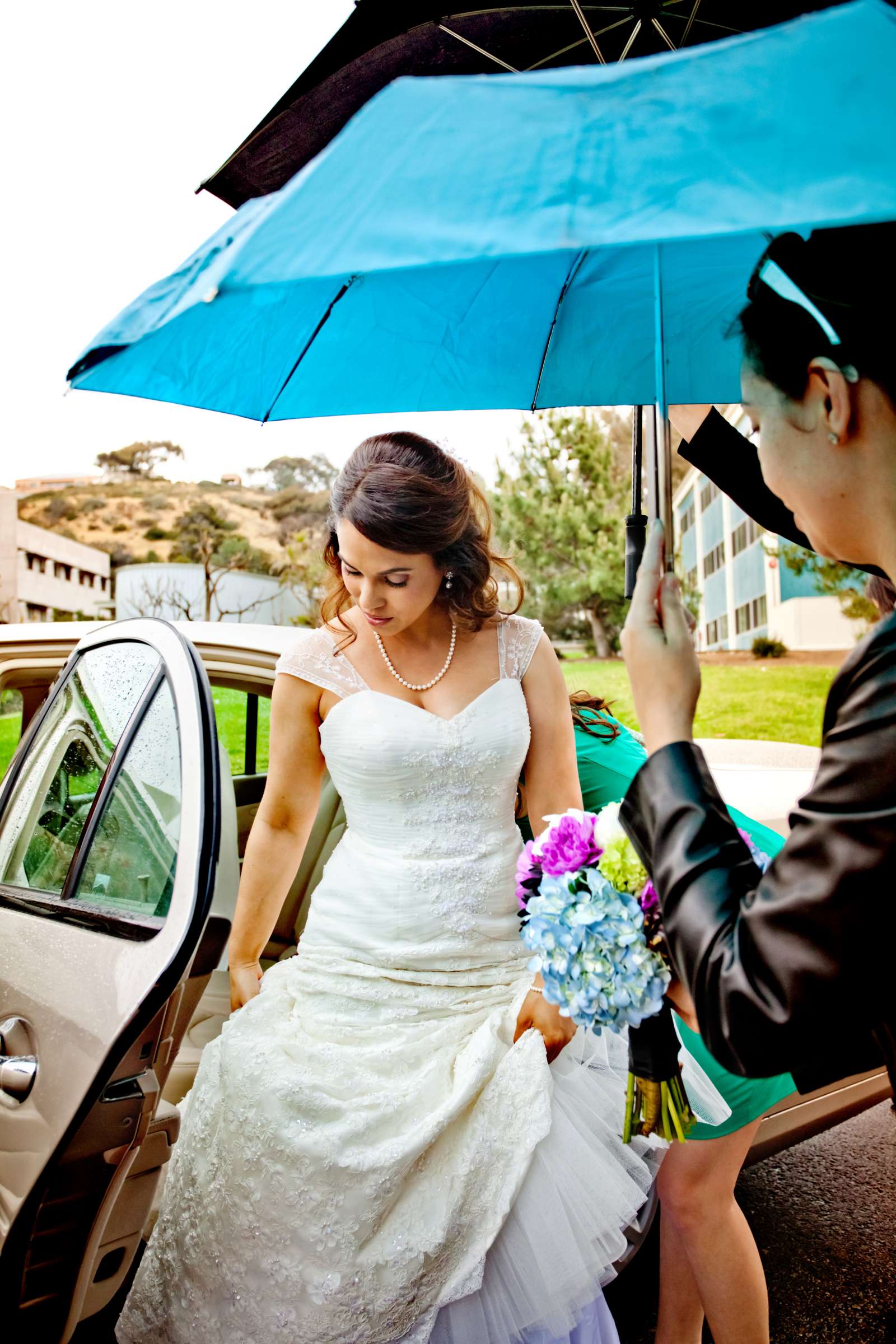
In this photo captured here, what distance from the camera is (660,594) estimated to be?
4.18ft

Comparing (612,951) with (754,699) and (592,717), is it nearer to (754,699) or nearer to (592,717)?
(592,717)

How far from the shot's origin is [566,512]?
20.2 meters

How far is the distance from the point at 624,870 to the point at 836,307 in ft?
2.39

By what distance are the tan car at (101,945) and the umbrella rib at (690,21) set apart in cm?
146

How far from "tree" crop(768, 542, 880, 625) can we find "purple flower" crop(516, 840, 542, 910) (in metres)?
13.5

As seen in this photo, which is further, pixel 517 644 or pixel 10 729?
pixel 10 729

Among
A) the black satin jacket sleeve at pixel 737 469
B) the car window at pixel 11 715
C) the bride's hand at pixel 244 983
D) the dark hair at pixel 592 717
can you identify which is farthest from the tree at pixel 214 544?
the black satin jacket sleeve at pixel 737 469

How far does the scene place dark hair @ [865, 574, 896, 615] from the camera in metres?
→ 1.41

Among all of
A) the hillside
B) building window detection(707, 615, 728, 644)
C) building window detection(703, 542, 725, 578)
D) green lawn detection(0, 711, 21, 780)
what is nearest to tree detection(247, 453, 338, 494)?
the hillside

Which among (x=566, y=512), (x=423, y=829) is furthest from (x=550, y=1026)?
(x=566, y=512)

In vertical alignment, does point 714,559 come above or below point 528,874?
above

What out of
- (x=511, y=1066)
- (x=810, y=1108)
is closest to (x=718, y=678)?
Answer: (x=810, y=1108)

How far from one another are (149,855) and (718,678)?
18.1 m

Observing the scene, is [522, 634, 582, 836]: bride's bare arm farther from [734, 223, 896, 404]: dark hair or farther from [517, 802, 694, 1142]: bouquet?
[734, 223, 896, 404]: dark hair
